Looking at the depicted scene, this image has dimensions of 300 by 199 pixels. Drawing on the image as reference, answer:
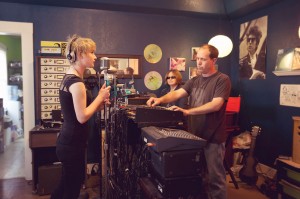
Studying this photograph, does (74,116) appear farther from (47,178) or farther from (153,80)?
(153,80)

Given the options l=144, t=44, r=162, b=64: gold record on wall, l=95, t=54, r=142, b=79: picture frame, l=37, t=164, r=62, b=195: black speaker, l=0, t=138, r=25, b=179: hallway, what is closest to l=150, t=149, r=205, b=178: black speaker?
l=37, t=164, r=62, b=195: black speaker

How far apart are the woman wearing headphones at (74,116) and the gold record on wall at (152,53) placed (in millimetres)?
1980

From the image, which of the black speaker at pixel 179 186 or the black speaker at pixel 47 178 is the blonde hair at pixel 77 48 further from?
the black speaker at pixel 47 178

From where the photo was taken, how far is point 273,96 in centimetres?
332

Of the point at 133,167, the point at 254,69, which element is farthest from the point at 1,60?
the point at 254,69

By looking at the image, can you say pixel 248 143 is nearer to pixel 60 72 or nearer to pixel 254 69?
pixel 254 69

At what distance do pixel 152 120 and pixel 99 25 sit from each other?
2150 mm

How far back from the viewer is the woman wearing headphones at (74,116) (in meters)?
1.66

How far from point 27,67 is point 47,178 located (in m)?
1.47

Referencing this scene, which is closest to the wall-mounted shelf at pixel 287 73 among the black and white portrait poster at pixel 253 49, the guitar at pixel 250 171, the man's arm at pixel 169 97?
the black and white portrait poster at pixel 253 49

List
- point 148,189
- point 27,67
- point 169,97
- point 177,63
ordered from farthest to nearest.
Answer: point 177,63 < point 27,67 < point 169,97 < point 148,189

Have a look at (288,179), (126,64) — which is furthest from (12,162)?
(288,179)

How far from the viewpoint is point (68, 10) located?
339 centimetres

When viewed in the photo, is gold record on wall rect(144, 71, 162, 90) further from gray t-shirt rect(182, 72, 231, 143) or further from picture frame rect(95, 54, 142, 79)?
gray t-shirt rect(182, 72, 231, 143)
